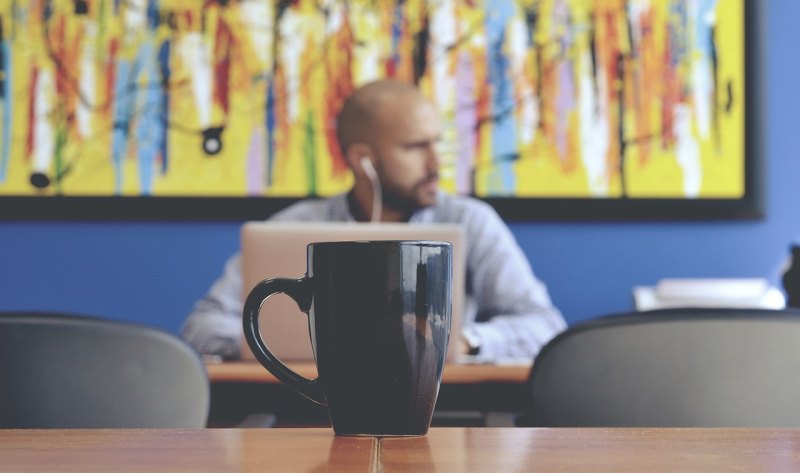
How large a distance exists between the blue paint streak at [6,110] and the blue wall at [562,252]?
215 millimetres

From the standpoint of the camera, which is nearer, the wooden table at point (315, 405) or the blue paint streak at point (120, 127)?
the wooden table at point (315, 405)

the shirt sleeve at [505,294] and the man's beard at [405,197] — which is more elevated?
the man's beard at [405,197]

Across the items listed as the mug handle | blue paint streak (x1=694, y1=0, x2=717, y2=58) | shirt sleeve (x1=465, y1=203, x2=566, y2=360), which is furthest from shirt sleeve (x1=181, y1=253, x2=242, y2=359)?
blue paint streak (x1=694, y1=0, x2=717, y2=58)

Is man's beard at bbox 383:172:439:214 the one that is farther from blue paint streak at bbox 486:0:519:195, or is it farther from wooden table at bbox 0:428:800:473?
wooden table at bbox 0:428:800:473

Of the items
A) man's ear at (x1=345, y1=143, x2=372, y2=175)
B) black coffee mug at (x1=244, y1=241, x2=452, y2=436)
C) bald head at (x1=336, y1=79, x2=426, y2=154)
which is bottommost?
black coffee mug at (x1=244, y1=241, x2=452, y2=436)

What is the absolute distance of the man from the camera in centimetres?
243

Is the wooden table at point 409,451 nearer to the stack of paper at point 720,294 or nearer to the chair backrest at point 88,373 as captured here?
the chair backrest at point 88,373

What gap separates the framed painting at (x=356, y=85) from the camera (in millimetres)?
3111

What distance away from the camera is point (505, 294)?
255cm

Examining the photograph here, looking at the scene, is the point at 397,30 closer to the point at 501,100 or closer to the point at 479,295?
the point at 501,100

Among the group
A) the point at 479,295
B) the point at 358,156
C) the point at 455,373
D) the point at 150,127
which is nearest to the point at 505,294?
the point at 479,295

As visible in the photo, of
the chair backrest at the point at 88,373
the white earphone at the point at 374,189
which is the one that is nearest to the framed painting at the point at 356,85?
the white earphone at the point at 374,189

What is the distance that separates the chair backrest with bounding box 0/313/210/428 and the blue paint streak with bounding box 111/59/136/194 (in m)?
2.09

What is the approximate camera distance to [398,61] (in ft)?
10.2
